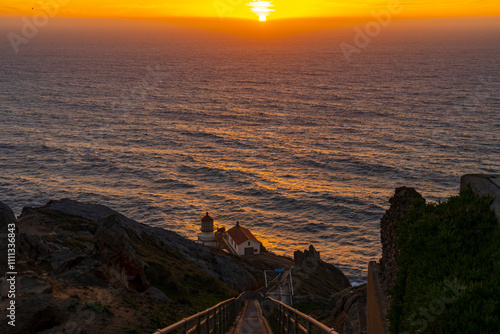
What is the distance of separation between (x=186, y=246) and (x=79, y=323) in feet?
115

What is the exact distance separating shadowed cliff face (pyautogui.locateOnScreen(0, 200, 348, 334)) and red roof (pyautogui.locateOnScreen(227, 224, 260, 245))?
13.1 meters

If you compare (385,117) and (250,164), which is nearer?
(250,164)

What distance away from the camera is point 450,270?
6848 mm

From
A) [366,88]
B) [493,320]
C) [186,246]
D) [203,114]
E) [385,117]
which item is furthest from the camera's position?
[366,88]

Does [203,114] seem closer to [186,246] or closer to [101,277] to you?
[186,246]

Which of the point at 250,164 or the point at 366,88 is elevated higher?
the point at 366,88

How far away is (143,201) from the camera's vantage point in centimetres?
7681

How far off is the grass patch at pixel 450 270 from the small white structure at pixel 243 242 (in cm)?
5421

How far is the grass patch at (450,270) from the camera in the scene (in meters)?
5.72

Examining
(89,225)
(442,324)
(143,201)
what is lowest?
(143,201)

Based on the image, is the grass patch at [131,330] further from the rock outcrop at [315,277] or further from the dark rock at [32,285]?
the rock outcrop at [315,277]

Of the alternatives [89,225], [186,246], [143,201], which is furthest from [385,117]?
[89,225]

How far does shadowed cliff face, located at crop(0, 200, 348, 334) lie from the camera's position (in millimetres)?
13961

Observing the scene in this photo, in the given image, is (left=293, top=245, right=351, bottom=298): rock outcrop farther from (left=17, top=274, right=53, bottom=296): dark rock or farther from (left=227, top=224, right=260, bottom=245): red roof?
(left=17, top=274, right=53, bottom=296): dark rock
